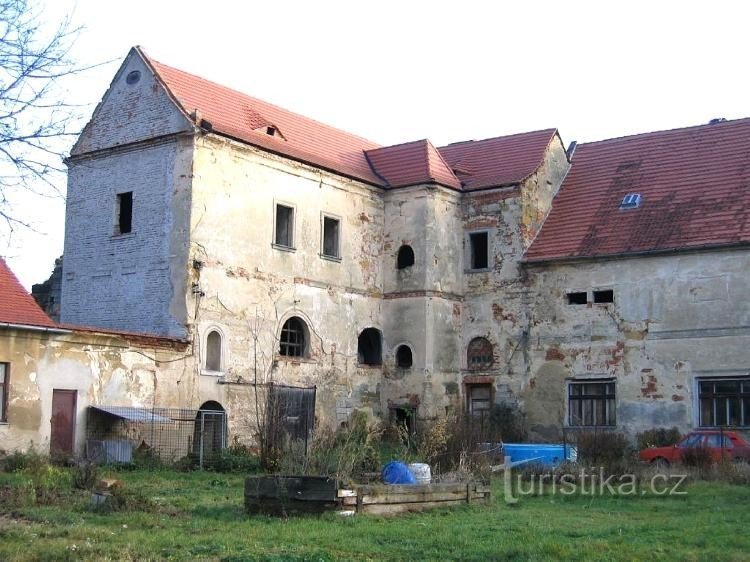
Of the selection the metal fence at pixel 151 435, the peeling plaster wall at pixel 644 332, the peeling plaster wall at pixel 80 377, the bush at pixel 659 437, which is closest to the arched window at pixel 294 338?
the metal fence at pixel 151 435

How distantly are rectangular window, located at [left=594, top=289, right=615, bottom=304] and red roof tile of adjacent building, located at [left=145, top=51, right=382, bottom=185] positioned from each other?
294 inches

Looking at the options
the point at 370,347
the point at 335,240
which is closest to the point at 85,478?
the point at 335,240

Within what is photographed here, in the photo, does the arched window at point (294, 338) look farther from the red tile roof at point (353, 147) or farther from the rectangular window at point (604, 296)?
the rectangular window at point (604, 296)

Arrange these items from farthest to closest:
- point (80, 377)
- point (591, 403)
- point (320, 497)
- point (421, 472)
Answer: point (591, 403), point (80, 377), point (421, 472), point (320, 497)

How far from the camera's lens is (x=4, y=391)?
68.5ft

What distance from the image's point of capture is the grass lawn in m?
11.3

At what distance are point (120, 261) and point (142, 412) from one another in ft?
17.0

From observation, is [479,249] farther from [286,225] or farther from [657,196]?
[286,225]

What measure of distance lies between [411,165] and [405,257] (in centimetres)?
290

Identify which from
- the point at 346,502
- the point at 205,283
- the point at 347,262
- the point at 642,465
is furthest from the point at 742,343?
the point at 346,502

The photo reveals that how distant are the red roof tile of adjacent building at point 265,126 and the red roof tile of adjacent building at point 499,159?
10.2 feet

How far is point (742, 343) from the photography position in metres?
26.6

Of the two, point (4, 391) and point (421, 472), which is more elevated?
point (4, 391)

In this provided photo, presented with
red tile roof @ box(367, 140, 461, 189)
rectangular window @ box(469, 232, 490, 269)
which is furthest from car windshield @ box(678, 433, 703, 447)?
red tile roof @ box(367, 140, 461, 189)
